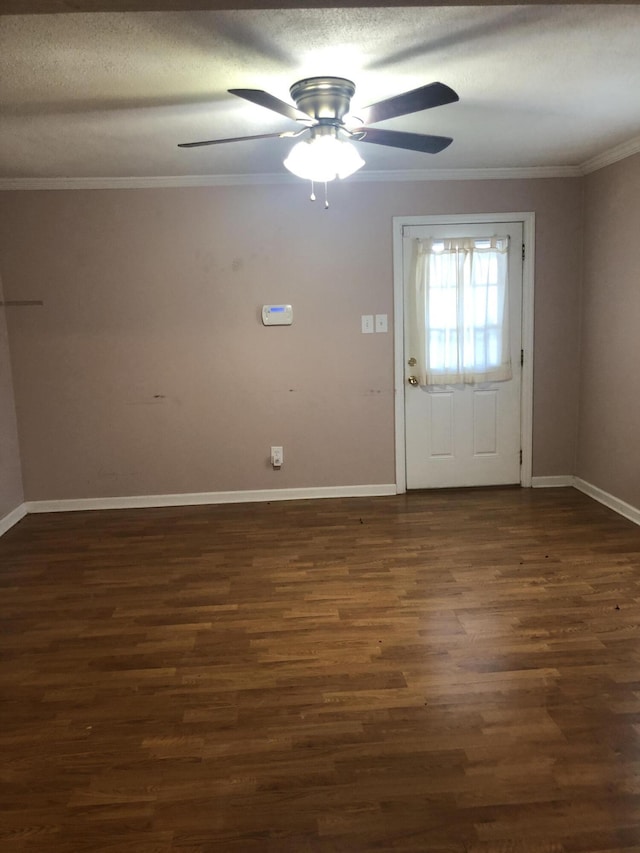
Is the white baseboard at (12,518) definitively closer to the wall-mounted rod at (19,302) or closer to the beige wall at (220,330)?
the beige wall at (220,330)

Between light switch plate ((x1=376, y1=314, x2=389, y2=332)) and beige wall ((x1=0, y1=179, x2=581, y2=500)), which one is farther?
light switch plate ((x1=376, y1=314, x2=389, y2=332))

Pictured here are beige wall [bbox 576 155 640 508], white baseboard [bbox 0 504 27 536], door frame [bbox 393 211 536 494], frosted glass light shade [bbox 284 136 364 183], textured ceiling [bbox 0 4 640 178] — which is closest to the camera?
textured ceiling [bbox 0 4 640 178]

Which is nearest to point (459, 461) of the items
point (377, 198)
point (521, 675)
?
point (377, 198)

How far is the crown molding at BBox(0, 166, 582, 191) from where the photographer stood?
14.1 feet

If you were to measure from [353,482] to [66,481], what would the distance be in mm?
2147

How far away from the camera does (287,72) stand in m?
2.44

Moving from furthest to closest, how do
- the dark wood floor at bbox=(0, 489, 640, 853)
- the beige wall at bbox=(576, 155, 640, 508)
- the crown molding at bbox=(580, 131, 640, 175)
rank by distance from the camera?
the beige wall at bbox=(576, 155, 640, 508) < the crown molding at bbox=(580, 131, 640, 175) < the dark wood floor at bbox=(0, 489, 640, 853)

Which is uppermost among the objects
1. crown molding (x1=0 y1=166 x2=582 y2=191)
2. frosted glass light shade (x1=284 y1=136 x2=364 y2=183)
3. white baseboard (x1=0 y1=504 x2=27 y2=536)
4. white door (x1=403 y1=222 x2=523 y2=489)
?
crown molding (x1=0 y1=166 x2=582 y2=191)

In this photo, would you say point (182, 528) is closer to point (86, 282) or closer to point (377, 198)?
point (86, 282)

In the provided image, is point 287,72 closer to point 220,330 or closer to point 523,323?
point 220,330

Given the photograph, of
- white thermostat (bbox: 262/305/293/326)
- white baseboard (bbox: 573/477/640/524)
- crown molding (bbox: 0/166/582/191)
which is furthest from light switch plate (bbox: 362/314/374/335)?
white baseboard (bbox: 573/477/640/524)

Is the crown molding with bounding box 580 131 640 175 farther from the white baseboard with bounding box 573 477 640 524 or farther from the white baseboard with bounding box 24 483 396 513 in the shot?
the white baseboard with bounding box 24 483 396 513

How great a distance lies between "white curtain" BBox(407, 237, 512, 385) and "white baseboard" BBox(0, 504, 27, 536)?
10.1ft

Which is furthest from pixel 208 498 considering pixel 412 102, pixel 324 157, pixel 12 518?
pixel 412 102
